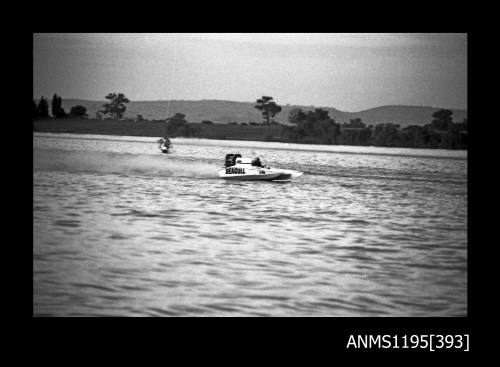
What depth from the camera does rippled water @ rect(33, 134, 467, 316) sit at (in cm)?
1573

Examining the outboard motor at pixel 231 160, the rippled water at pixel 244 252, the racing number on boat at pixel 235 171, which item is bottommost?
the rippled water at pixel 244 252

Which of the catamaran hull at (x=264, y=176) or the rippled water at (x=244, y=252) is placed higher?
the catamaran hull at (x=264, y=176)

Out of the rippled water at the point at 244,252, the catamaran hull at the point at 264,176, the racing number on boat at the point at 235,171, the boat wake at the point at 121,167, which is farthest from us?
the boat wake at the point at 121,167

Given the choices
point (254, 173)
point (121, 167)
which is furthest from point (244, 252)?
point (121, 167)

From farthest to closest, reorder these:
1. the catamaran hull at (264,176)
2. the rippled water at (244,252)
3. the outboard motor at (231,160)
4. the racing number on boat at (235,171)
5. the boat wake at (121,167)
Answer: the boat wake at (121,167)
the outboard motor at (231,160)
the racing number on boat at (235,171)
the catamaran hull at (264,176)
the rippled water at (244,252)

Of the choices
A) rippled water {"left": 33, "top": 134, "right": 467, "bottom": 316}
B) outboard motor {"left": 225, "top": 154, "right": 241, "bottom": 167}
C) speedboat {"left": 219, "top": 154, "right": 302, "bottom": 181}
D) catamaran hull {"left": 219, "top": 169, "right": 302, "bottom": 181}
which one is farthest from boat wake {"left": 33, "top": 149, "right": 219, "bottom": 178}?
rippled water {"left": 33, "top": 134, "right": 467, "bottom": 316}

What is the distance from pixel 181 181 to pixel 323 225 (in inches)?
929

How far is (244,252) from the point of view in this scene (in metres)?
22.1

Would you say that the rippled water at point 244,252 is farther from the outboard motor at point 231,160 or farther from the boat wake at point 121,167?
the boat wake at point 121,167

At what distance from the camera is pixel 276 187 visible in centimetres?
4606

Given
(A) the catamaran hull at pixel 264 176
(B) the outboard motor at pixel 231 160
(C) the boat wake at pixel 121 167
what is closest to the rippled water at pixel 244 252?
(A) the catamaran hull at pixel 264 176

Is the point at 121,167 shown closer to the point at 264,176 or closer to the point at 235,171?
the point at 235,171

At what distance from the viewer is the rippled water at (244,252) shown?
15.7 metres
